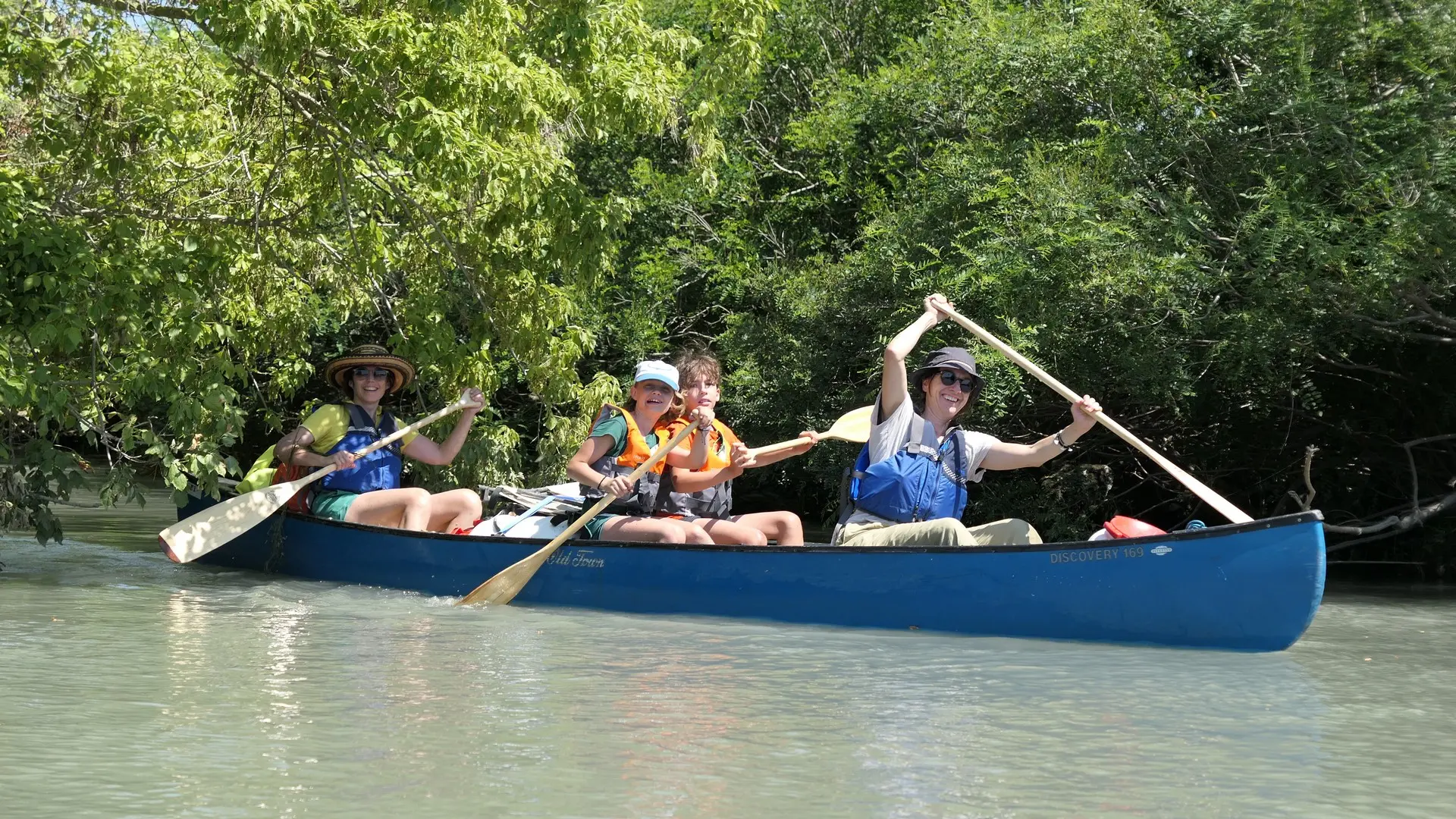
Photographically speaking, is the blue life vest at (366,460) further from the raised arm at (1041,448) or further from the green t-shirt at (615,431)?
the raised arm at (1041,448)

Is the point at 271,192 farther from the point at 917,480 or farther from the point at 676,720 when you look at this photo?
the point at 676,720

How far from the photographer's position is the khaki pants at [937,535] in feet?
22.2

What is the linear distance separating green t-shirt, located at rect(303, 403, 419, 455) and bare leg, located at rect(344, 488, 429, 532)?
0.32 m

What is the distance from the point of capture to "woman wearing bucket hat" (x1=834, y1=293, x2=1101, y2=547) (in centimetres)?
680

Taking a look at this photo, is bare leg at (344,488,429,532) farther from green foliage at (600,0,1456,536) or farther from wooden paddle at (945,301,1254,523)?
green foliage at (600,0,1456,536)

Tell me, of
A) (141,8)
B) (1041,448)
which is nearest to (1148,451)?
(1041,448)

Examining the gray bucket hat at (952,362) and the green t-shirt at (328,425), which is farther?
the green t-shirt at (328,425)

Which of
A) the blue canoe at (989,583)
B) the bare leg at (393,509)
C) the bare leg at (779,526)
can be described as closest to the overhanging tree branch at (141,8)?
the bare leg at (393,509)

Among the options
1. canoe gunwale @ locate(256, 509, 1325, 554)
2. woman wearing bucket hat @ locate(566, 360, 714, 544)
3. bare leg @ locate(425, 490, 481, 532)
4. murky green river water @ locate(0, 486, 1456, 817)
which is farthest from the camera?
bare leg @ locate(425, 490, 481, 532)

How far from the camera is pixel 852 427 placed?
324 inches

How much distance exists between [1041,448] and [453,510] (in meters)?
3.28

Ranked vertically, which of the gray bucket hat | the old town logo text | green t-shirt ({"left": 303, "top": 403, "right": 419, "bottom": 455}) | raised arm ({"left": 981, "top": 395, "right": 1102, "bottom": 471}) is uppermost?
the gray bucket hat

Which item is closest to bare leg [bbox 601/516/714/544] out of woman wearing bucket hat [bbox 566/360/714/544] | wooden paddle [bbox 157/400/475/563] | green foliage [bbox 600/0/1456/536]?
woman wearing bucket hat [bbox 566/360/714/544]

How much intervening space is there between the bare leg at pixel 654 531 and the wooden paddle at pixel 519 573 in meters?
0.11
